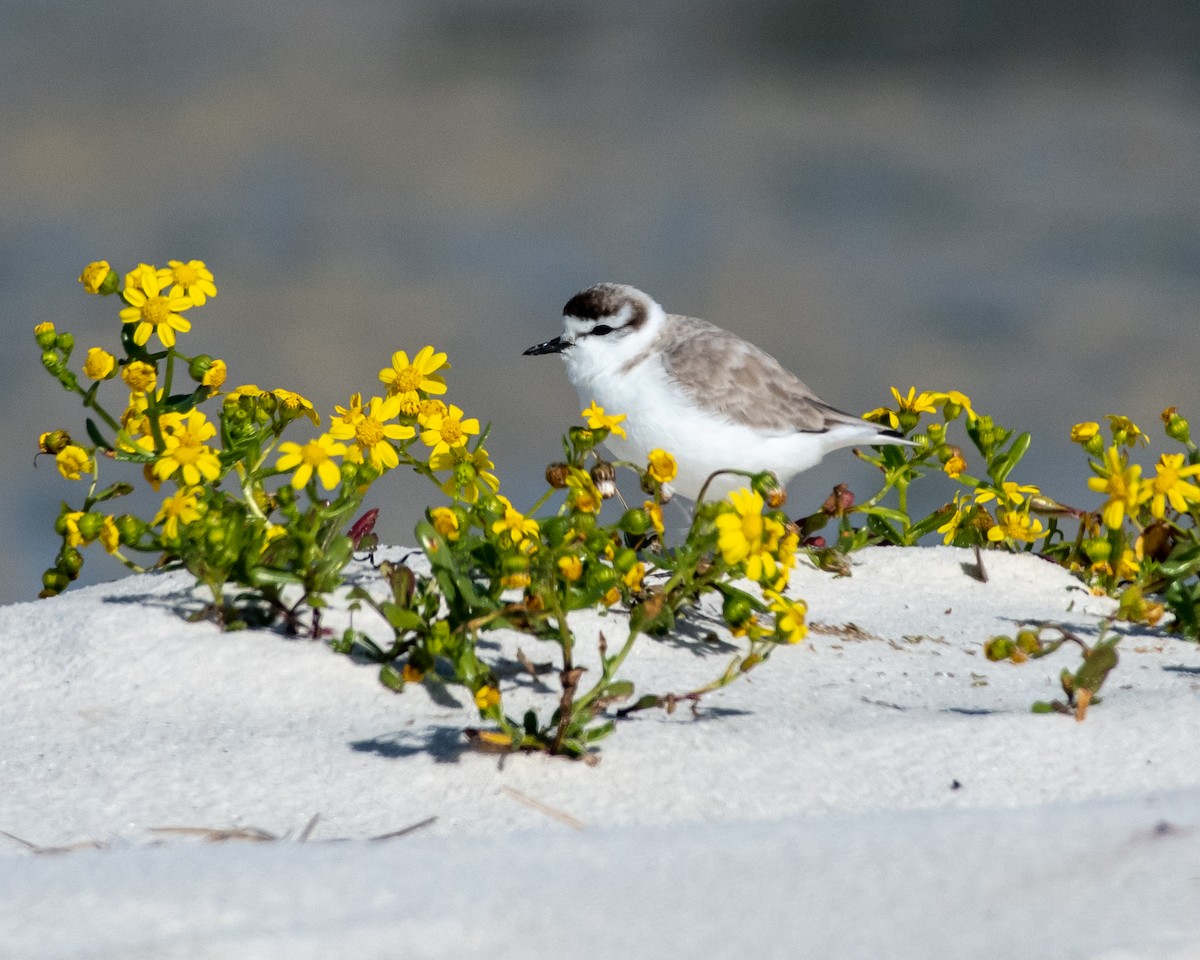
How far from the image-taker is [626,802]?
2.67 metres

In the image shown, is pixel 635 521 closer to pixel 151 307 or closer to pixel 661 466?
pixel 661 466

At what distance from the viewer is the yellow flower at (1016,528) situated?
180 inches

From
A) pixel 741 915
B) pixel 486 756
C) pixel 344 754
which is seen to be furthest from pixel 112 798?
pixel 741 915

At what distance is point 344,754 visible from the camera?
9.47ft

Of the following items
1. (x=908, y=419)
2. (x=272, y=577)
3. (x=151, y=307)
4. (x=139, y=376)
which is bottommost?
(x=272, y=577)

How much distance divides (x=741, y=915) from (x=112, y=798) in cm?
135

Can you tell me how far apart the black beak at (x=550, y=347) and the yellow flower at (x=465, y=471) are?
238 centimetres

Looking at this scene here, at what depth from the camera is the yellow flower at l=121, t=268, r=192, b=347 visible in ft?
10.9

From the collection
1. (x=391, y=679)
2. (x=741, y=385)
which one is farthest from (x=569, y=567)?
(x=741, y=385)

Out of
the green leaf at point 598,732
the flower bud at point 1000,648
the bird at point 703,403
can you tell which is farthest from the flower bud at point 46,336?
the flower bud at point 1000,648

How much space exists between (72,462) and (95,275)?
0.53 metres

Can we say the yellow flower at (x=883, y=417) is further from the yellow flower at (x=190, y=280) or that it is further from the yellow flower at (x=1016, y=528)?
the yellow flower at (x=190, y=280)

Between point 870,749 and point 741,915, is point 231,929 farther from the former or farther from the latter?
point 870,749

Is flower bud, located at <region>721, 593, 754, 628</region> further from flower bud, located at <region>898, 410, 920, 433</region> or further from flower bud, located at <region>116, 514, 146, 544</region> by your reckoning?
flower bud, located at <region>898, 410, 920, 433</region>
